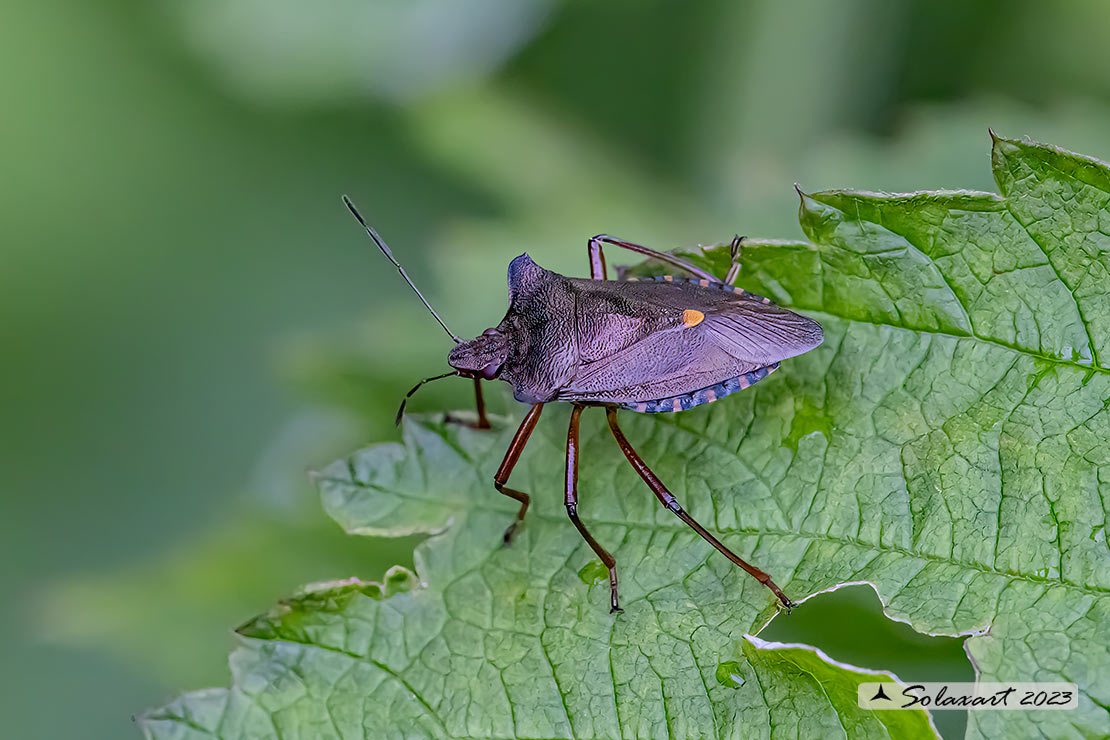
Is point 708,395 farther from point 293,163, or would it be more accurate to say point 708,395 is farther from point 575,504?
point 293,163

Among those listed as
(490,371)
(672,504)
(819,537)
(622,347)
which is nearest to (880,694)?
(819,537)

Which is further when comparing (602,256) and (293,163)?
(293,163)

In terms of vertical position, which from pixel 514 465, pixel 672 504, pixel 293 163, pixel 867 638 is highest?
pixel 293 163

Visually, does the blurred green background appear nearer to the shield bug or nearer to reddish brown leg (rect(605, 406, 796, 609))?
the shield bug

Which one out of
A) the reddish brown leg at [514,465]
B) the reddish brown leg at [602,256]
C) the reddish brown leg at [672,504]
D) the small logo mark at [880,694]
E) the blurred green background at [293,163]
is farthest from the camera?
the blurred green background at [293,163]

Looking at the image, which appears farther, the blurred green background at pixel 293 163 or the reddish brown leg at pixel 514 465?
the blurred green background at pixel 293 163

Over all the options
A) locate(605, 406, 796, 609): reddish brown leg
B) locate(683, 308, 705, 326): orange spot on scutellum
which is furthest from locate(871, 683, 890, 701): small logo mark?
locate(683, 308, 705, 326): orange spot on scutellum

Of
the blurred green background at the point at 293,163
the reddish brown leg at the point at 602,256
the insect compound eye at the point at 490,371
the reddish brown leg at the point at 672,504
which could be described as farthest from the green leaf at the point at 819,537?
the blurred green background at the point at 293,163

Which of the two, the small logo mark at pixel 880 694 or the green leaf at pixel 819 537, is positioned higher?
the green leaf at pixel 819 537

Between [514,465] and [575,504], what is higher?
[514,465]

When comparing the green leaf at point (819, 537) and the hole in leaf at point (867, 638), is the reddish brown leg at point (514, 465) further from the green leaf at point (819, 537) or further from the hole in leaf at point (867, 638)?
the hole in leaf at point (867, 638)
